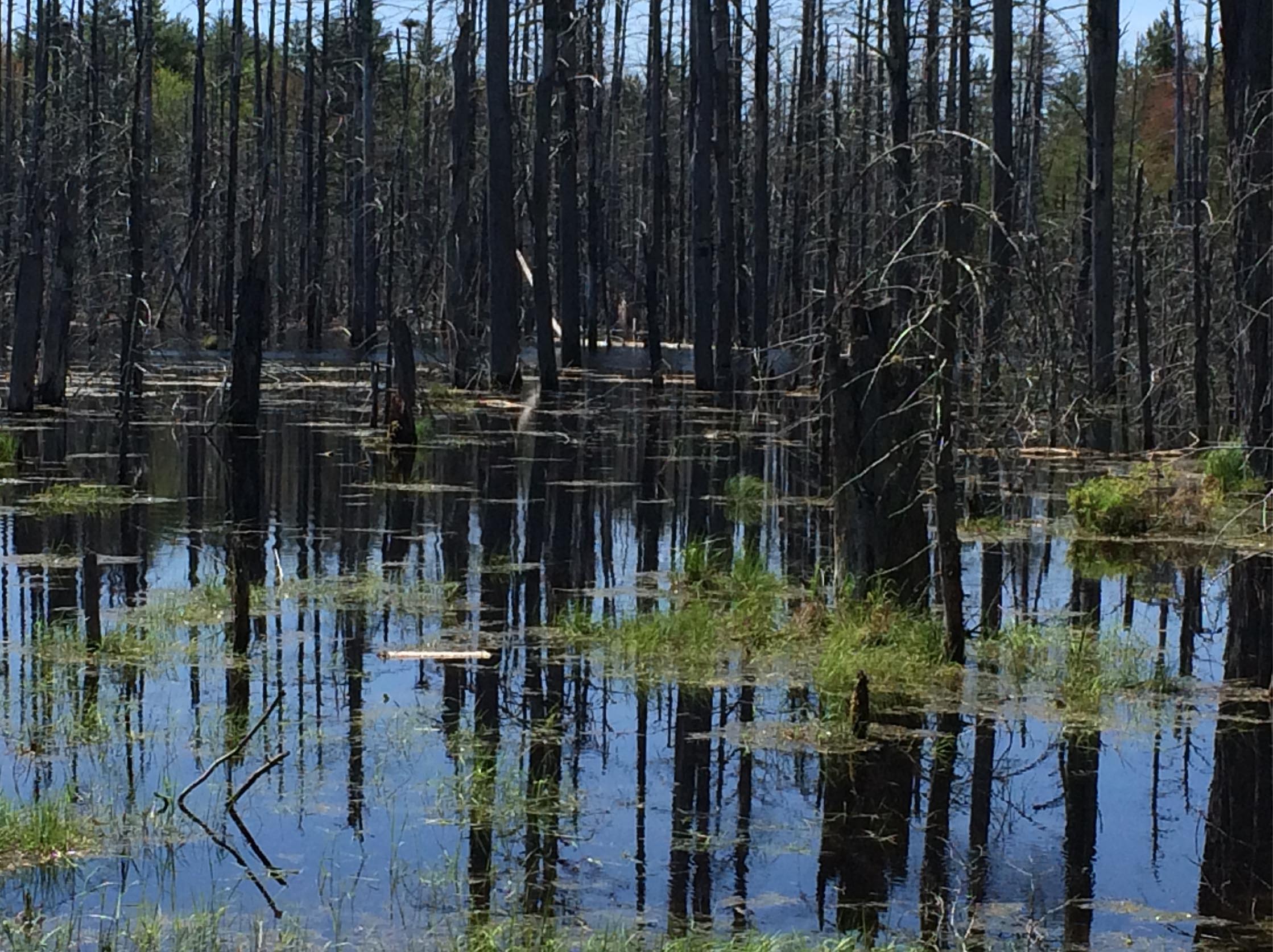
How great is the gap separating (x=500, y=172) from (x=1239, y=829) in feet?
75.4

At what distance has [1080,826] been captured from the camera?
636 centimetres

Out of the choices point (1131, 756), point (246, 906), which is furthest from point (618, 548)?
point (246, 906)

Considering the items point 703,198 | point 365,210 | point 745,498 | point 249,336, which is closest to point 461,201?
point 703,198

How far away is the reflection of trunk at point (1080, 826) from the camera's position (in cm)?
537

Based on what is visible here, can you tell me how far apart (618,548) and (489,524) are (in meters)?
1.44

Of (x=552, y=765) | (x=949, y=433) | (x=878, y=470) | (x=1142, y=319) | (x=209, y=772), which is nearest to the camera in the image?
(x=209, y=772)

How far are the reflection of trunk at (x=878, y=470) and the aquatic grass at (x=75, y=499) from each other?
6.64 meters

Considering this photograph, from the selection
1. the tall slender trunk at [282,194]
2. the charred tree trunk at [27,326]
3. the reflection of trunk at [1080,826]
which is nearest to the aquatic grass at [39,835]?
the reflection of trunk at [1080,826]

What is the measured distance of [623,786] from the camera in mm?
6633

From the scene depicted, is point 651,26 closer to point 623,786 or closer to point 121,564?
point 121,564

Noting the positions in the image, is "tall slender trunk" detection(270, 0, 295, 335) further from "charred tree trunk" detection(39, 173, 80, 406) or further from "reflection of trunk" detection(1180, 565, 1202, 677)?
"reflection of trunk" detection(1180, 565, 1202, 677)

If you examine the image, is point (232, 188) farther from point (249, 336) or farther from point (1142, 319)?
point (1142, 319)

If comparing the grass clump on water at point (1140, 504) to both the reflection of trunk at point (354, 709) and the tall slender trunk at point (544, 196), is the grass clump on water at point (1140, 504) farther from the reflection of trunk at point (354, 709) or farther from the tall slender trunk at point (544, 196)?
the tall slender trunk at point (544, 196)

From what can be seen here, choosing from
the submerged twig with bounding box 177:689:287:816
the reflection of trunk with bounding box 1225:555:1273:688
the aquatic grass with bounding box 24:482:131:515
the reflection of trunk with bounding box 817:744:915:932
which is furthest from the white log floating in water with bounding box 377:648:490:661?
the aquatic grass with bounding box 24:482:131:515
